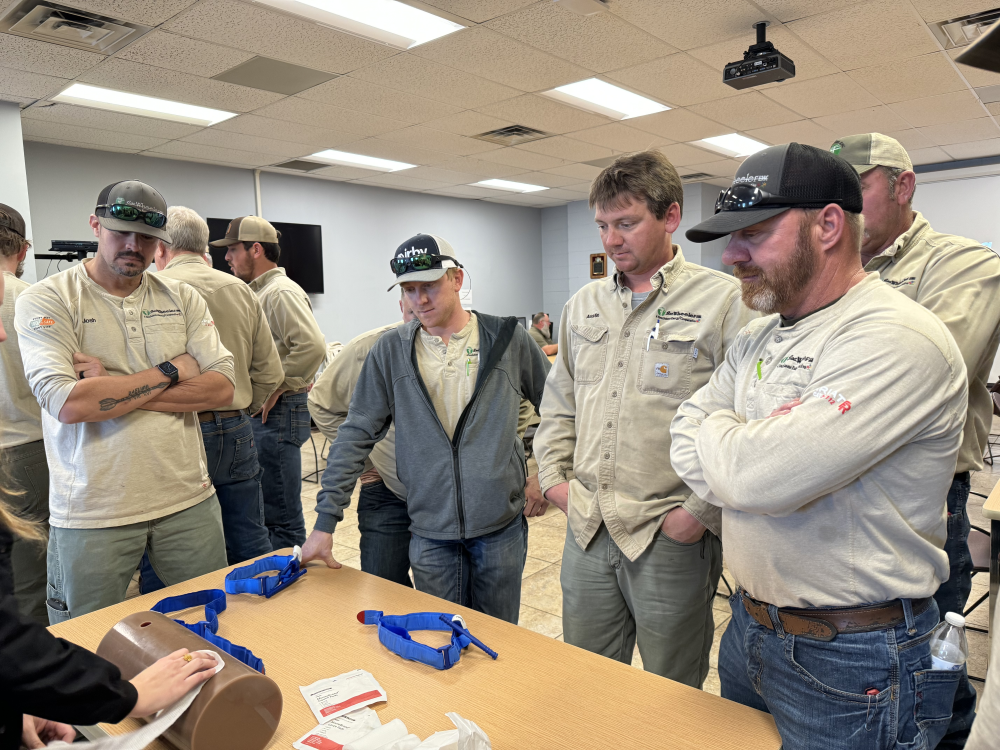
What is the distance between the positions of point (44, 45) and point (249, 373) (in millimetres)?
2528

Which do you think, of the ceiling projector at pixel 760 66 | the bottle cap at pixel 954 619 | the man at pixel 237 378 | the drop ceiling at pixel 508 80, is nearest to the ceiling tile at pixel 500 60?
the drop ceiling at pixel 508 80

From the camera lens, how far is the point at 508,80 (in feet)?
16.0

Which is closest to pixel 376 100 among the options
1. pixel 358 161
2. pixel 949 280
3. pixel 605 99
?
pixel 605 99

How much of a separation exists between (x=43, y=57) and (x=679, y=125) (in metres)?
4.94

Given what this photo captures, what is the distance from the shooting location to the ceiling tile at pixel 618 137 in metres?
6.37

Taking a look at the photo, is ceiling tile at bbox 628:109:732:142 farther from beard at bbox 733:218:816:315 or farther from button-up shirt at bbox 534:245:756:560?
beard at bbox 733:218:816:315

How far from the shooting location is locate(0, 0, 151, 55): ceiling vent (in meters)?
3.54

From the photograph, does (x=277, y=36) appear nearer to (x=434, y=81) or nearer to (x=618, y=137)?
(x=434, y=81)

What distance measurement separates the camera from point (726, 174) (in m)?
9.09

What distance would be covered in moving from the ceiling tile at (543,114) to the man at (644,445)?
3.94 metres

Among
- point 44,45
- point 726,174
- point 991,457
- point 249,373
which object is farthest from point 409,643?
point 726,174

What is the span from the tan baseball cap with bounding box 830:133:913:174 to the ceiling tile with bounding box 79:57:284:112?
14.1 feet

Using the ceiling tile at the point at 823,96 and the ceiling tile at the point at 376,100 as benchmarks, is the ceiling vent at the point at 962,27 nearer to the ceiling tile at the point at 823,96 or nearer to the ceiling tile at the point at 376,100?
the ceiling tile at the point at 823,96

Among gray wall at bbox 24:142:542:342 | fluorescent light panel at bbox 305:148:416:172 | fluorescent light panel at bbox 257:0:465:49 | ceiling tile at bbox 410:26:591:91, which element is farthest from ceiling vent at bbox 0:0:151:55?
fluorescent light panel at bbox 305:148:416:172
